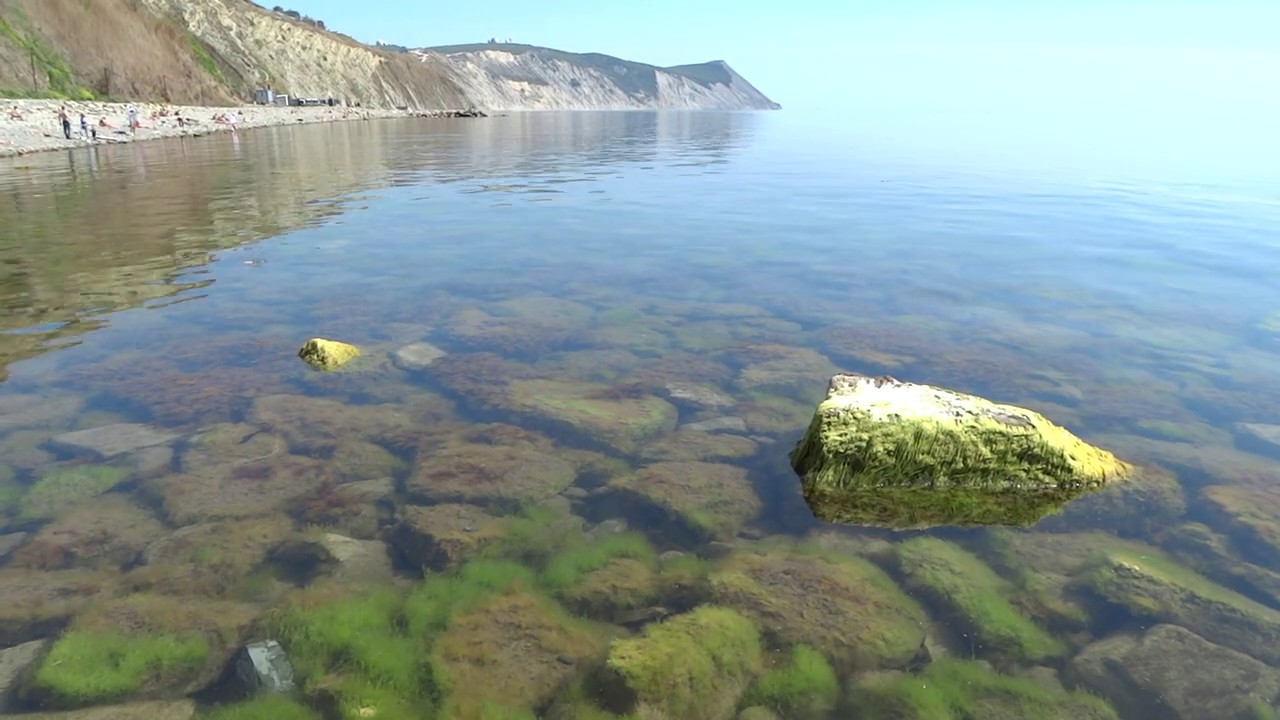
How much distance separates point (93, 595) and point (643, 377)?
619cm

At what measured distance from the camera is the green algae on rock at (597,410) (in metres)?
7.97

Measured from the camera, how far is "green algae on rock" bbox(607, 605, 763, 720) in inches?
173

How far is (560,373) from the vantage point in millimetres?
9758

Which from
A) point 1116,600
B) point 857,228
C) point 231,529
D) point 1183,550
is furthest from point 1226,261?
point 231,529

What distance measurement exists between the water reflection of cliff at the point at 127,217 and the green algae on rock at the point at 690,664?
946cm

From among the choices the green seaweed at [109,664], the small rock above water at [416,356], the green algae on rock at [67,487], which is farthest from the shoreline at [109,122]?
the green seaweed at [109,664]

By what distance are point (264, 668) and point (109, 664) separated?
98cm

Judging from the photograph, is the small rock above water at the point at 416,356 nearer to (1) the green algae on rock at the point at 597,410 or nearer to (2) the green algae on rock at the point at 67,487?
(1) the green algae on rock at the point at 597,410

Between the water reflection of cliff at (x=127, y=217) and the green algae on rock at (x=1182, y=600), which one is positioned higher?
the water reflection of cliff at (x=127, y=217)

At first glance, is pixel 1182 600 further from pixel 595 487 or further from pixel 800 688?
pixel 595 487

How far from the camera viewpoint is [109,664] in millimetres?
4527

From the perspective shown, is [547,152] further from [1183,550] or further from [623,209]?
[1183,550]

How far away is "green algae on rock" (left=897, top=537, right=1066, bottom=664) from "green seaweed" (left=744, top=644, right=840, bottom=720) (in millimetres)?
1167

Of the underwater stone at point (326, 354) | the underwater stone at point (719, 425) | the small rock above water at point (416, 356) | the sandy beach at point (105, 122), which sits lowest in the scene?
the underwater stone at point (719, 425)
